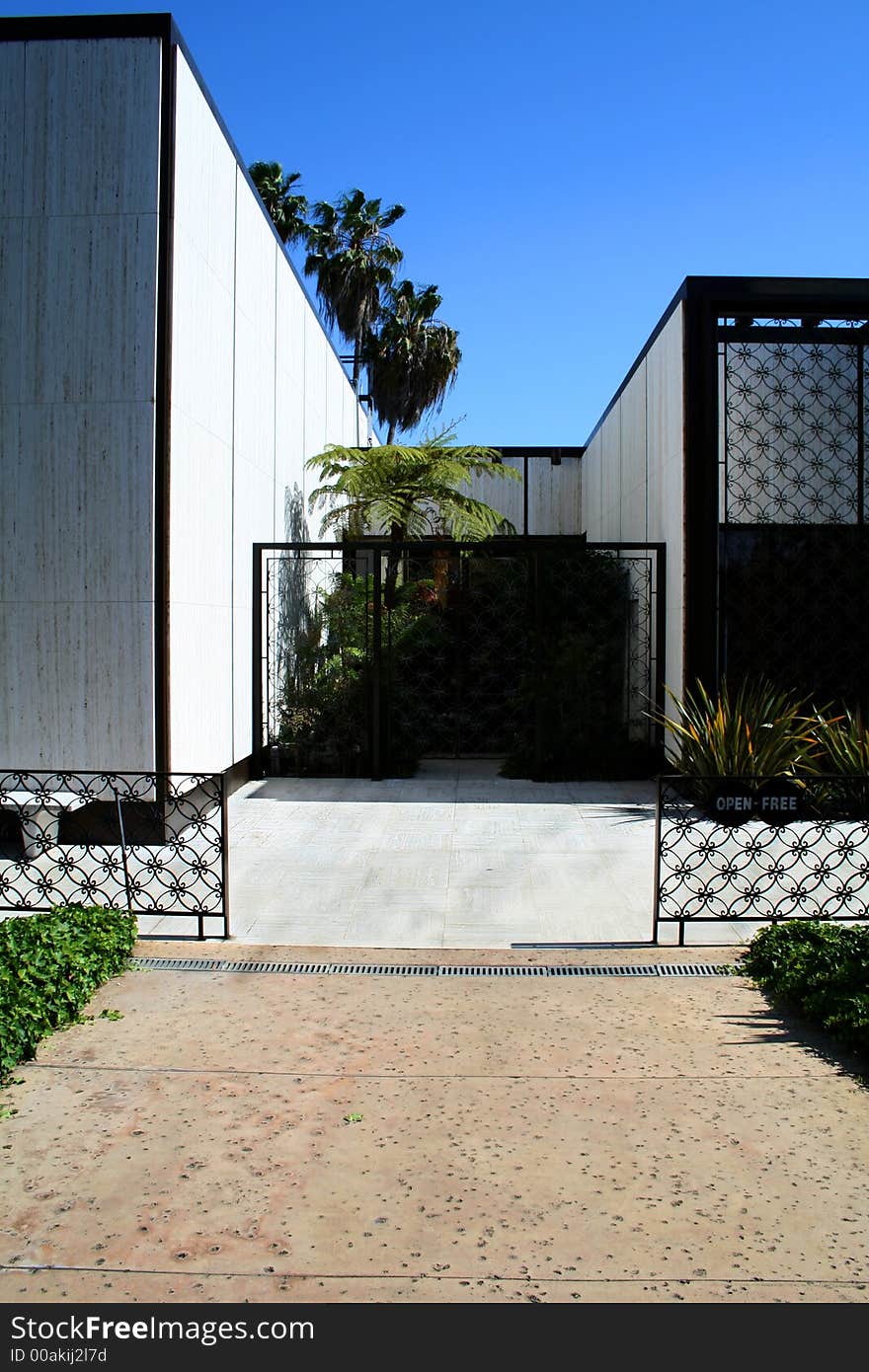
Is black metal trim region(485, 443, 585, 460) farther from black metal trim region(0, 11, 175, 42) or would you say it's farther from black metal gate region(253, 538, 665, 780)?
black metal trim region(0, 11, 175, 42)

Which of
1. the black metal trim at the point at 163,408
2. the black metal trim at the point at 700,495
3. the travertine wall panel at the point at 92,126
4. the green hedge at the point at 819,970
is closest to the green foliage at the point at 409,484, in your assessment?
the black metal trim at the point at 700,495

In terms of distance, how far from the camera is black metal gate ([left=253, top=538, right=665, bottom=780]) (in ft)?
38.6

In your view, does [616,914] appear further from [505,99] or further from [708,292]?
[505,99]

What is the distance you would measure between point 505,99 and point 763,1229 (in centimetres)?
968

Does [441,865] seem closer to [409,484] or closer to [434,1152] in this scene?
[434,1152]

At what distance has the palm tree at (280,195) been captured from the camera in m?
25.8

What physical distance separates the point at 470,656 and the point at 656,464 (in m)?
3.21

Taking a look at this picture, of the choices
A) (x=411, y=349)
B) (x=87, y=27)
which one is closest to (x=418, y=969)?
(x=87, y=27)

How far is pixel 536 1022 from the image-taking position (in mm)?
4602

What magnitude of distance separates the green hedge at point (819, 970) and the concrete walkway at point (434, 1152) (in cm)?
15

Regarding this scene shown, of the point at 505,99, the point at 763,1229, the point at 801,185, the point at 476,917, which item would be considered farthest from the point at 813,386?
the point at 763,1229

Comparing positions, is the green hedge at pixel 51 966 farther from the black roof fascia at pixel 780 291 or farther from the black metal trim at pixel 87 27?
the black roof fascia at pixel 780 291

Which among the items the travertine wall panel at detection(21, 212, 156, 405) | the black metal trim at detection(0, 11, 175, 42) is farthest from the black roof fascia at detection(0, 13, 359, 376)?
the travertine wall panel at detection(21, 212, 156, 405)

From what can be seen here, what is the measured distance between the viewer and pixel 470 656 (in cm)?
1341
